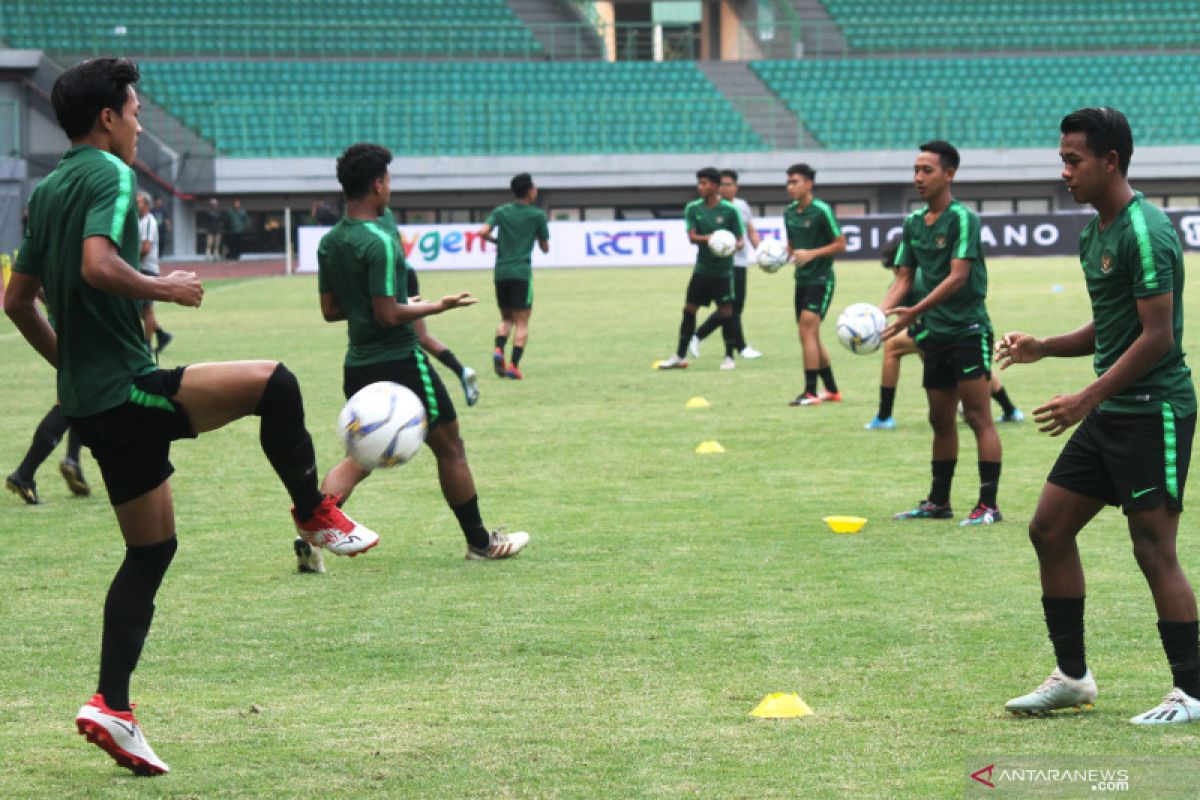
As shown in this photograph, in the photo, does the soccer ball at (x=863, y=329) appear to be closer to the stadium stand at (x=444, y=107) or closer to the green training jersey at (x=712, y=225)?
the green training jersey at (x=712, y=225)

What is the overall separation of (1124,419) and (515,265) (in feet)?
44.3

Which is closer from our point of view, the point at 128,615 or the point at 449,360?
the point at 128,615

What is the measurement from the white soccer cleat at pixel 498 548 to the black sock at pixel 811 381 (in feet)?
22.8

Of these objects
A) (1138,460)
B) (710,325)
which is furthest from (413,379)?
(710,325)

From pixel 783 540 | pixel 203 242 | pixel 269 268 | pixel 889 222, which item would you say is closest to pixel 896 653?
pixel 783 540

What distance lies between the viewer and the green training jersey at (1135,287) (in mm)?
5164

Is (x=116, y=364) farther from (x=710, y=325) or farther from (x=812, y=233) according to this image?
(x=710, y=325)

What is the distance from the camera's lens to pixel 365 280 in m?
7.98

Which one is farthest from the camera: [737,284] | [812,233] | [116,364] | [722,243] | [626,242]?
[626,242]

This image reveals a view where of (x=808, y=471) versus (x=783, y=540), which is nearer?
(x=783, y=540)

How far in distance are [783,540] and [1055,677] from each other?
333 cm

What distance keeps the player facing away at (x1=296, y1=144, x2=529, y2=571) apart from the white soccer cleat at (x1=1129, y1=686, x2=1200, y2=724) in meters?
3.79

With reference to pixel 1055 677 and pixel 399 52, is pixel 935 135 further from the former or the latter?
pixel 1055 677

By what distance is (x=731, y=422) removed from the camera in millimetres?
13805
